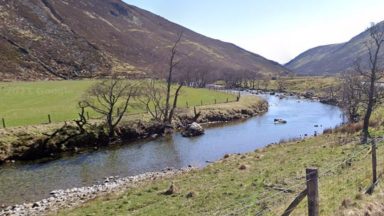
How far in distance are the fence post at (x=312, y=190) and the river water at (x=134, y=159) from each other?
84.1 ft

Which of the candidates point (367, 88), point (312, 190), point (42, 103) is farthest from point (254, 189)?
point (42, 103)

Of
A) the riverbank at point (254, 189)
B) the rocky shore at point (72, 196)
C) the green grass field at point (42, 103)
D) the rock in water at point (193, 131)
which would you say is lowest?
the rocky shore at point (72, 196)

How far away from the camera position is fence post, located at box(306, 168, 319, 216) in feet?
35.9

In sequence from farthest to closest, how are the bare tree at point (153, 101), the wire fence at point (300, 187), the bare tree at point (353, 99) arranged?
the bare tree at point (153, 101), the bare tree at point (353, 99), the wire fence at point (300, 187)

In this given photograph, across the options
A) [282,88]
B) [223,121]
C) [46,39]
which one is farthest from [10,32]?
[223,121]

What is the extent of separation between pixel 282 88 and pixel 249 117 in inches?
3799

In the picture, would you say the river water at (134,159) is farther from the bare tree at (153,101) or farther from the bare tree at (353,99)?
the bare tree at (153,101)

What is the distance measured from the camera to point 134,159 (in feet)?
150

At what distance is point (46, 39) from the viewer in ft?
594

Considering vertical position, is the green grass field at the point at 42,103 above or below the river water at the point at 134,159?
above

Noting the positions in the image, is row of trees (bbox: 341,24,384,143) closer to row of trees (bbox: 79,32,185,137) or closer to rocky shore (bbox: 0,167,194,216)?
rocky shore (bbox: 0,167,194,216)

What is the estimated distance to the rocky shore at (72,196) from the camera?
91.4ft

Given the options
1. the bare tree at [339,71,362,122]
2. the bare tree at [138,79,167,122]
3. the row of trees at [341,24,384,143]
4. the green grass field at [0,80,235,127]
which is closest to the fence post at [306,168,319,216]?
the row of trees at [341,24,384,143]

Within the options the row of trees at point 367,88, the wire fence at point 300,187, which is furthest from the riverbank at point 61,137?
the wire fence at point 300,187
